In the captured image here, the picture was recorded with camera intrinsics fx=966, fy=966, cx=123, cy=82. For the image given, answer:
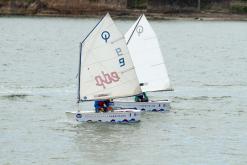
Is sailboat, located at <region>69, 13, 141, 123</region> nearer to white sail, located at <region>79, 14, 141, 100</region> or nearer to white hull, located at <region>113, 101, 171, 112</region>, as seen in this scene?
white sail, located at <region>79, 14, 141, 100</region>

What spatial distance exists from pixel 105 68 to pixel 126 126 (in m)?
3.56

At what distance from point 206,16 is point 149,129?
146429 mm

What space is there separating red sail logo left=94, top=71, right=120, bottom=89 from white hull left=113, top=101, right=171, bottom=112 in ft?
10.9

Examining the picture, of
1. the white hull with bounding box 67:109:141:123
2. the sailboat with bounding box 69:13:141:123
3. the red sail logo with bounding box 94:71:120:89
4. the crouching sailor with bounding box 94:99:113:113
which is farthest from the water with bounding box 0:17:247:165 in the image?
the red sail logo with bounding box 94:71:120:89

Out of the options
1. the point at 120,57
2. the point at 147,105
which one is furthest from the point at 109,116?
the point at 147,105

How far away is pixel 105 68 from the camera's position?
52156 millimetres

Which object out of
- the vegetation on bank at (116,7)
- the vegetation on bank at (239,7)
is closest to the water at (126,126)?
the vegetation on bank at (116,7)

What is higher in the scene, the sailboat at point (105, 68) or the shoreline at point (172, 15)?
the shoreline at point (172, 15)

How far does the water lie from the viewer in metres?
43.8

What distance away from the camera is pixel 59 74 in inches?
3145

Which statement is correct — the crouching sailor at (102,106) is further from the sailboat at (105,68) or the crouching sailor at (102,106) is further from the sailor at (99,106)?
the sailboat at (105,68)

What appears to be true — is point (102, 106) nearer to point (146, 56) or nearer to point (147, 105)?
point (147, 105)

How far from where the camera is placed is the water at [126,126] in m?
43.8

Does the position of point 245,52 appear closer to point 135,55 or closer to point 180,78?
point 180,78
